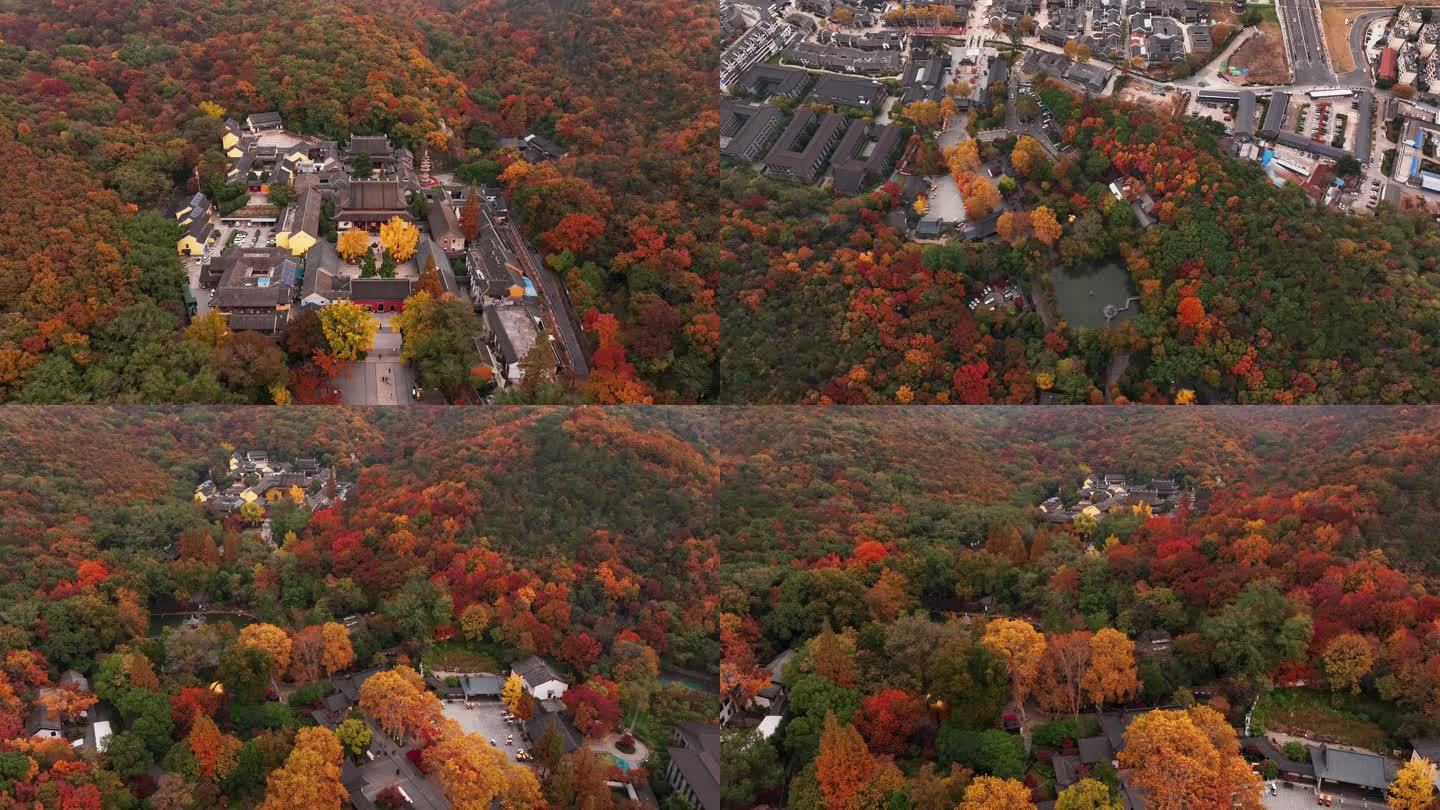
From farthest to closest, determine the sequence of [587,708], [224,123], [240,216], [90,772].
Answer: [224,123]
[240,216]
[587,708]
[90,772]

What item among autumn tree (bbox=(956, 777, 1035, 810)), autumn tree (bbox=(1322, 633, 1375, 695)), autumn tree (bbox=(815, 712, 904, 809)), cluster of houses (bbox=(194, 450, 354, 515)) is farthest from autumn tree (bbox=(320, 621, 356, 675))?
autumn tree (bbox=(1322, 633, 1375, 695))

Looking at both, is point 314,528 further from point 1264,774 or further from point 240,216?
point 1264,774

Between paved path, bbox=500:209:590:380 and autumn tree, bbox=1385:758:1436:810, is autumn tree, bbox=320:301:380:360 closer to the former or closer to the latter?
paved path, bbox=500:209:590:380

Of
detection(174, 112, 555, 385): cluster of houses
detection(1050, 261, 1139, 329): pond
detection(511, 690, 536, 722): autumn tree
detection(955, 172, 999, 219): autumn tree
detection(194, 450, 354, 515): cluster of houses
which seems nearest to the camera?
detection(511, 690, 536, 722): autumn tree

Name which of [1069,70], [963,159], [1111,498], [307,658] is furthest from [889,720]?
[1069,70]

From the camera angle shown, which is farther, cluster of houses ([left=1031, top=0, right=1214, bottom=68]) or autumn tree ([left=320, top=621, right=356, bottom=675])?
cluster of houses ([left=1031, top=0, right=1214, bottom=68])

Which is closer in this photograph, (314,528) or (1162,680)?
(1162,680)

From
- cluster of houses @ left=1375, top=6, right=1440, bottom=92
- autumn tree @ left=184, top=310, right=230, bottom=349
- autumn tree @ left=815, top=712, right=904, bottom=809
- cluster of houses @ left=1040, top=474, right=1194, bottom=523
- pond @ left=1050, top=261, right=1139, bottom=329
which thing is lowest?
autumn tree @ left=815, top=712, right=904, bottom=809

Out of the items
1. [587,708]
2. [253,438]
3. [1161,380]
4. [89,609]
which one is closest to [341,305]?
[253,438]
